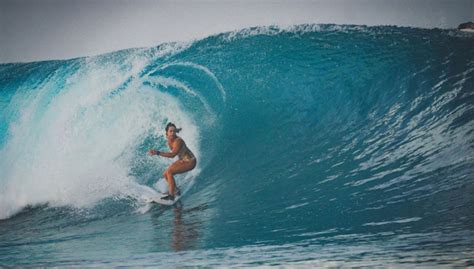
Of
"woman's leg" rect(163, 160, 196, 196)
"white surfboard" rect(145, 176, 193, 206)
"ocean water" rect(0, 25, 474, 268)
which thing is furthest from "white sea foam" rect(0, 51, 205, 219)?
"woman's leg" rect(163, 160, 196, 196)

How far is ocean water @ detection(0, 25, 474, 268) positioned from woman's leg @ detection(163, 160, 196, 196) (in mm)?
179

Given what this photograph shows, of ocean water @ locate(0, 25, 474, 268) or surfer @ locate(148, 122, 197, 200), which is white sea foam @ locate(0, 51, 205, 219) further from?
surfer @ locate(148, 122, 197, 200)

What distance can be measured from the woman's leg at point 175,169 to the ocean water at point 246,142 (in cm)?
18

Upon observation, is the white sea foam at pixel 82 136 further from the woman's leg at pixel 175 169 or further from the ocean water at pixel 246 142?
the woman's leg at pixel 175 169

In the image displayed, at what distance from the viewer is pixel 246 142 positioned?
4.55 m


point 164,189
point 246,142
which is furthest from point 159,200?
point 246,142

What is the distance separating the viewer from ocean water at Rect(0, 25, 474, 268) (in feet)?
10.9

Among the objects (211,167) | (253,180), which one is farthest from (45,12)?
(253,180)

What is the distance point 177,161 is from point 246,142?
75 centimetres

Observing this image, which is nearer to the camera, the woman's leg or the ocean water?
the ocean water

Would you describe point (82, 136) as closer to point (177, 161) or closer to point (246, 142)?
point (177, 161)

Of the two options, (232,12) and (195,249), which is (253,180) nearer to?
(195,249)

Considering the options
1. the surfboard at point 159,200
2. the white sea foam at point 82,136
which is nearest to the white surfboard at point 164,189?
the surfboard at point 159,200

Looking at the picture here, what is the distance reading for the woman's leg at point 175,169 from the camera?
4.05m
